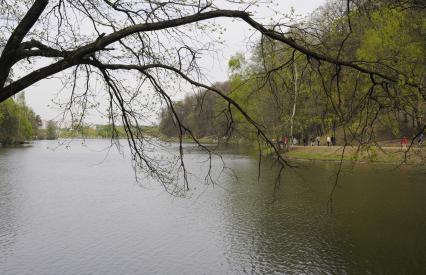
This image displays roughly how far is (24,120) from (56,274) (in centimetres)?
8473

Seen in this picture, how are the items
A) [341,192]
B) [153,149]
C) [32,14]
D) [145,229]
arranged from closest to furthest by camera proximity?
[32,14] → [153,149] → [145,229] → [341,192]

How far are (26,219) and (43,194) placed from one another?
615cm

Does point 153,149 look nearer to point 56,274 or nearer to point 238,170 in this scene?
point 56,274

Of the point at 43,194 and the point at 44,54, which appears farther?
the point at 43,194

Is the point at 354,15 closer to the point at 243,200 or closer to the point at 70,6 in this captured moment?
the point at 70,6

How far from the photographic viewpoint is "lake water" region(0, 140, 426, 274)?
12.1 meters

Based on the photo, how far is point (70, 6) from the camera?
6.77 metres

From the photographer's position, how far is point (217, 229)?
620 inches

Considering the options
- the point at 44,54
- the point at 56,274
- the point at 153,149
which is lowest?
the point at 56,274

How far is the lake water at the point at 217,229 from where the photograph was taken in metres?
12.1

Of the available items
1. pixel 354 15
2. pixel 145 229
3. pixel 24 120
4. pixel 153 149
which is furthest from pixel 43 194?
pixel 24 120

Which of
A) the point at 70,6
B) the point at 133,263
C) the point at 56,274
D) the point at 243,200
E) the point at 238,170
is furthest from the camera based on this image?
the point at 238,170

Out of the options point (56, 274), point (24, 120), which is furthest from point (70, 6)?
point (24, 120)

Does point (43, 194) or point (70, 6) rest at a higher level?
point (70, 6)
